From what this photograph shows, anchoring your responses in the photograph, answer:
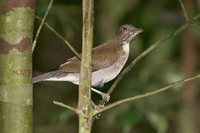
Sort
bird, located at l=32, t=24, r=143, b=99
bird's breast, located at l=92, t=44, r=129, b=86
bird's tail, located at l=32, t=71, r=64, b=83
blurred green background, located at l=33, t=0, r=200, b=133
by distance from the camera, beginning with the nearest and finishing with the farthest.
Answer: bird's tail, located at l=32, t=71, r=64, b=83 < bird, located at l=32, t=24, r=143, b=99 < bird's breast, located at l=92, t=44, r=129, b=86 < blurred green background, located at l=33, t=0, r=200, b=133

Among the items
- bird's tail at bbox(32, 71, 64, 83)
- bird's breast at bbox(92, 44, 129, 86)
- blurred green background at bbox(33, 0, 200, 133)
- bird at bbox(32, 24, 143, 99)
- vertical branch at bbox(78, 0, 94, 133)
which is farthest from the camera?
blurred green background at bbox(33, 0, 200, 133)

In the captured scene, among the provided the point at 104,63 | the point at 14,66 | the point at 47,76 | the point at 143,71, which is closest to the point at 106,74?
A: the point at 104,63

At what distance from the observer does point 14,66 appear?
2.46 meters

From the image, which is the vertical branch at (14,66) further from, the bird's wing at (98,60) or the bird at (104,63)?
the bird's wing at (98,60)

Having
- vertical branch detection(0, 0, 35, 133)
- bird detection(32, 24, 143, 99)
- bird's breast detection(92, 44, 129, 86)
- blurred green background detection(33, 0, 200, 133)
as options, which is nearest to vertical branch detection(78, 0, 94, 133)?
vertical branch detection(0, 0, 35, 133)

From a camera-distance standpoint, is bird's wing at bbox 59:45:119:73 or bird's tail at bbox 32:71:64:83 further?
bird's wing at bbox 59:45:119:73

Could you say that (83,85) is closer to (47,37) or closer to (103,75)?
(103,75)

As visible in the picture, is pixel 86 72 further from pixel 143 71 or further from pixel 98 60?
pixel 143 71

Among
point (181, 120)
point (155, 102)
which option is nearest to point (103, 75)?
point (155, 102)

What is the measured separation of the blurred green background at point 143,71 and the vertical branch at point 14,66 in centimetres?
196

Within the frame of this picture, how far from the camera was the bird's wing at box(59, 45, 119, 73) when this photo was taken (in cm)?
504

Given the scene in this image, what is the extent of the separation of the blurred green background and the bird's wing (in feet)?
1.21

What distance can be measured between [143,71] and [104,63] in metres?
0.57

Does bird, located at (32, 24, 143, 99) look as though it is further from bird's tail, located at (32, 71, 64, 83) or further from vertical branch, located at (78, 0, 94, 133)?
vertical branch, located at (78, 0, 94, 133)
